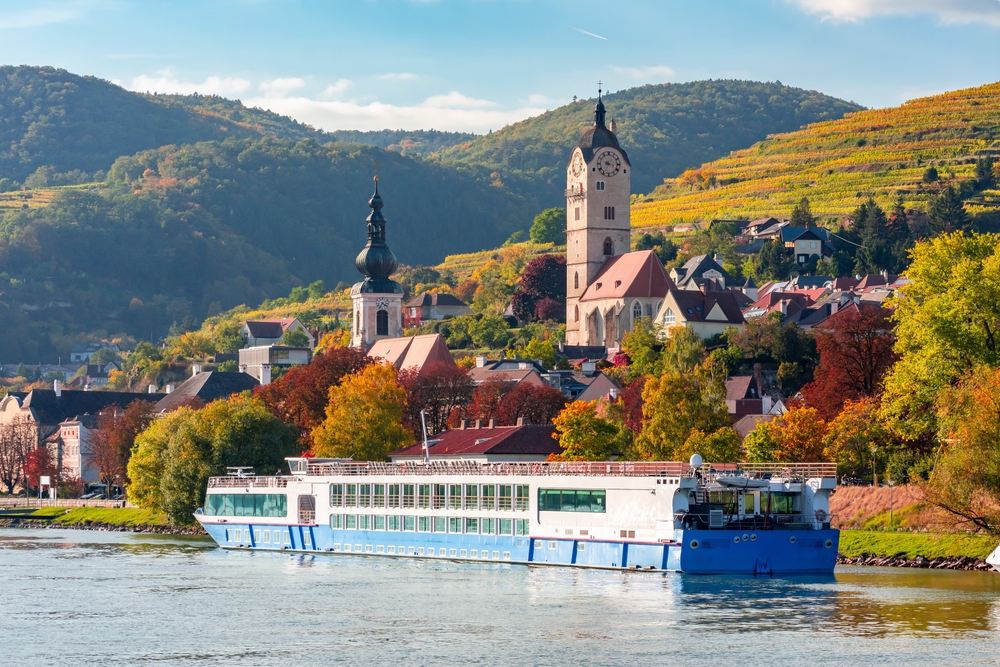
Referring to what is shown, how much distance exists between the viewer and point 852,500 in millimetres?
73250

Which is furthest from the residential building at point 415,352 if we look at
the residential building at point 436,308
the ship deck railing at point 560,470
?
the residential building at point 436,308

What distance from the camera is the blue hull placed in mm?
59156

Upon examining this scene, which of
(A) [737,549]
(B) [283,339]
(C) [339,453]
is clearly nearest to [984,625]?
(A) [737,549]

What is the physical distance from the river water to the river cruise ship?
1.27 metres

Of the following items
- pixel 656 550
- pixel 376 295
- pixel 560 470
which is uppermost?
pixel 376 295

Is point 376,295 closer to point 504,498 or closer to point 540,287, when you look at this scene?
point 540,287

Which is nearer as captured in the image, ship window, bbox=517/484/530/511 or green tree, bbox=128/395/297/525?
ship window, bbox=517/484/530/511

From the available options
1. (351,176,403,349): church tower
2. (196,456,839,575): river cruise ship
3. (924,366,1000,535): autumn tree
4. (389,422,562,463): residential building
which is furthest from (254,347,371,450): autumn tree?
(924,366,1000,535): autumn tree

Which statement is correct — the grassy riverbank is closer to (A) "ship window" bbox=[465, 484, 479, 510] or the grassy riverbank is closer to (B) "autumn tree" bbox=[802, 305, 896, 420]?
(B) "autumn tree" bbox=[802, 305, 896, 420]

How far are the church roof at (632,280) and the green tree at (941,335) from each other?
64.2 meters

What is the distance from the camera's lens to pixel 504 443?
86.1 m

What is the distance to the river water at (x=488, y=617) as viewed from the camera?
141 feet

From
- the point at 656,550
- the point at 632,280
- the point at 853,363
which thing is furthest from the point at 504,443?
the point at 632,280

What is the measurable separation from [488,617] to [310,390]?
6472cm
